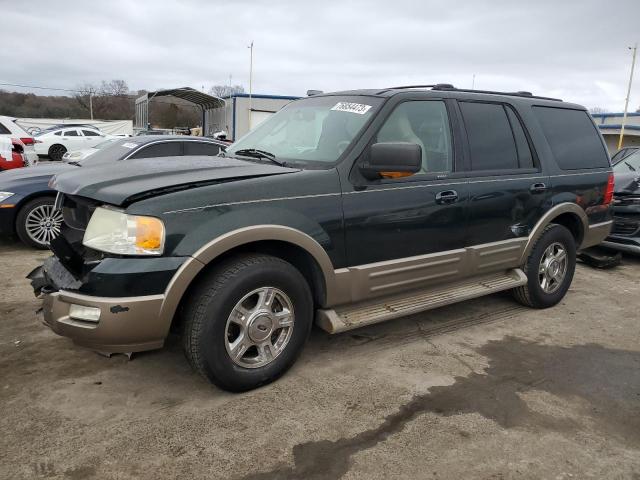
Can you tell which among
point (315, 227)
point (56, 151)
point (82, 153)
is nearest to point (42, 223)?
point (315, 227)

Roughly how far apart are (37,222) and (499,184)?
17.7ft

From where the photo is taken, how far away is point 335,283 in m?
3.23

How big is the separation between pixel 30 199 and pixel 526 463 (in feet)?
19.5

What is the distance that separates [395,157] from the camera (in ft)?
10.3

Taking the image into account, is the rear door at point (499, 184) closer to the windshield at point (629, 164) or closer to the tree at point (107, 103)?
the windshield at point (629, 164)

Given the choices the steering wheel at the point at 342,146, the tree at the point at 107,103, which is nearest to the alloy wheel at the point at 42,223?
the steering wheel at the point at 342,146

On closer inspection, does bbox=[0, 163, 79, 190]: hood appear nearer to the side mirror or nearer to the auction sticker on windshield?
the auction sticker on windshield

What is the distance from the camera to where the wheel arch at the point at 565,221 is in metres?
4.42

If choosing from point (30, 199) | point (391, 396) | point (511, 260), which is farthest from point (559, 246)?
point (30, 199)

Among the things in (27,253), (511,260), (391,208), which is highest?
(391,208)

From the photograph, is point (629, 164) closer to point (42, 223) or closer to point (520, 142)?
point (520, 142)

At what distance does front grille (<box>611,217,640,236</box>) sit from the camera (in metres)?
6.50

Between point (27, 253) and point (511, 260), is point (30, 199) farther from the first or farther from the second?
point (511, 260)

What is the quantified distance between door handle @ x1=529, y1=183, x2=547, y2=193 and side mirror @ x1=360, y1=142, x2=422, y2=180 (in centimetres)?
163
